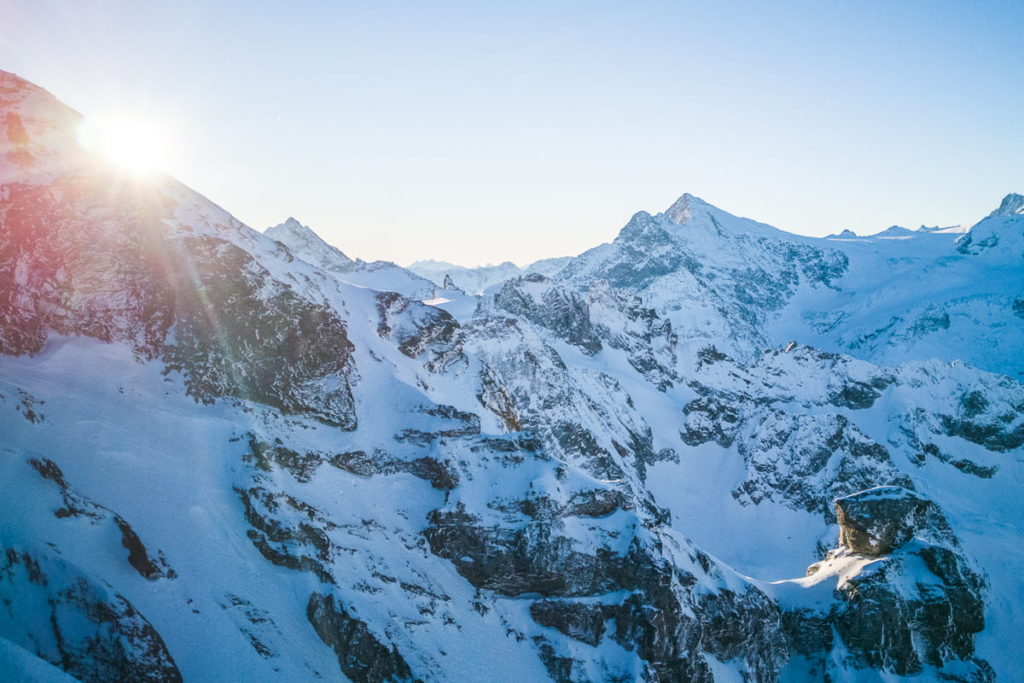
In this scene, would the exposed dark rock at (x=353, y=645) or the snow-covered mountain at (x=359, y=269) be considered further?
the snow-covered mountain at (x=359, y=269)

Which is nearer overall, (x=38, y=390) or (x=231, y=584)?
(x=231, y=584)

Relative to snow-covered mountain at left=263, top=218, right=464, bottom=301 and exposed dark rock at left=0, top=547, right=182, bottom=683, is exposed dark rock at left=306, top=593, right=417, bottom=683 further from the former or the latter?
snow-covered mountain at left=263, top=218, right=464, bottom=301

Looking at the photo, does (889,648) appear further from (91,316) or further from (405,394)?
(91,316)

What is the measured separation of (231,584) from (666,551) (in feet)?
98.2

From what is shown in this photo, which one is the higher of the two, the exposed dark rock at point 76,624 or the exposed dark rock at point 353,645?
the exposed dark rock at point 76,624

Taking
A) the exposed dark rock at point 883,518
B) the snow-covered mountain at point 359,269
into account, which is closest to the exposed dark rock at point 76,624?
the exposed dark rock at point 883,518

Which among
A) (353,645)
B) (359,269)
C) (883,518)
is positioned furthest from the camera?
(359,269)

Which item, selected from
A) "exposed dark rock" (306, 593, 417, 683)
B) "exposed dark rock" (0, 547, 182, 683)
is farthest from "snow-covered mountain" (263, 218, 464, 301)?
"exposed dark rock" (0, 547, 182, 683)

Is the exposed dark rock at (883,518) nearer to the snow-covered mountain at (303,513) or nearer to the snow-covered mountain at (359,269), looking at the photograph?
the snow-covered mountain at (303,513)

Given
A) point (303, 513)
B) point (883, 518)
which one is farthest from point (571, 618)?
point (883, 518)

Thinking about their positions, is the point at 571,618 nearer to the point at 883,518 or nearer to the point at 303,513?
the point at 303,513

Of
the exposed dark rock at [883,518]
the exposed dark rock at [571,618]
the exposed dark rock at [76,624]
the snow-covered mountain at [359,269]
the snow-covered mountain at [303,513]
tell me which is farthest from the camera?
the snow-covered mountain at [359,269]

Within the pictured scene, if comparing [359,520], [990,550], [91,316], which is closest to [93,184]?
[91,316]

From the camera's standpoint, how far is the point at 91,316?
42.9m
